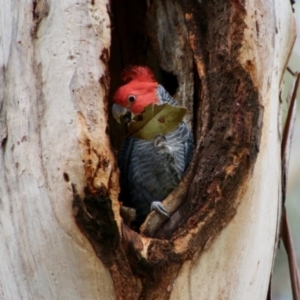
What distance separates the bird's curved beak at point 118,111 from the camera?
8.17ft

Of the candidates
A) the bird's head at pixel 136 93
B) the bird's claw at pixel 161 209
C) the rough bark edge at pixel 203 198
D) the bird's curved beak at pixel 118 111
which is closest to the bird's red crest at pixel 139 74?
the bird's head at pixel 136 93

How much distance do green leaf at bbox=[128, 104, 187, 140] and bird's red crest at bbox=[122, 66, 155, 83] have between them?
32 centimetres

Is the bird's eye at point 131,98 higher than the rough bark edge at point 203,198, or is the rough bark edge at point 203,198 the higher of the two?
the bird's eye at point 131,98

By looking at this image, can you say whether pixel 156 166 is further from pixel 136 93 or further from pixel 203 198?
pixel 203 198

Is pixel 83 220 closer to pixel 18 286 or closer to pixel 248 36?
pixel 18 286

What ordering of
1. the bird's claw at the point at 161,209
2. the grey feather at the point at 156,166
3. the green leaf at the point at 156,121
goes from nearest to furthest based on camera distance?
the bird's claw at the point at 161,209 < the green leaf at the point at 156,121 < the grey feather at the point at 156,166

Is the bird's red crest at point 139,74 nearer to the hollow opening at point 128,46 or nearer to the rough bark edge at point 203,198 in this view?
the hollow opening at point 128,46

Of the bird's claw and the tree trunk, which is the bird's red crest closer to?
the tree trunk

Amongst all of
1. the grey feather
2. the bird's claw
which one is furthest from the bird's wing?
the bird's claw

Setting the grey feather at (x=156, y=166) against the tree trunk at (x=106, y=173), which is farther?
the grey feather at (x=156, y=166)

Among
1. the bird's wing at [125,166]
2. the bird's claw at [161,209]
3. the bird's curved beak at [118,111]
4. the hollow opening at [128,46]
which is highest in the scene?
the hollow opening at [128,46]

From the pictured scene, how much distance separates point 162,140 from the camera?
234 cm

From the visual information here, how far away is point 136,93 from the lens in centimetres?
251

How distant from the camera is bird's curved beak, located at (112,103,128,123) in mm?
2490
